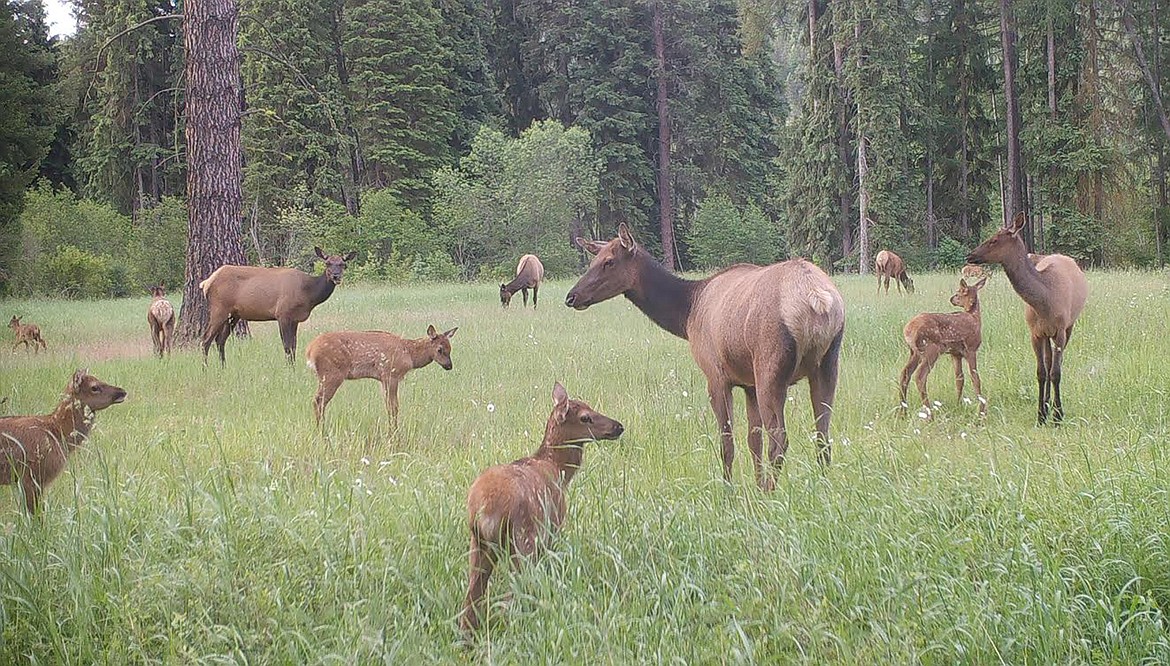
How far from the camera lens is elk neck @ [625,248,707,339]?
6219 mm

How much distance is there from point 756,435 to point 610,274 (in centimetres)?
172

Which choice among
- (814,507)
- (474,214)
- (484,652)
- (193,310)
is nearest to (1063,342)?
(814,507)

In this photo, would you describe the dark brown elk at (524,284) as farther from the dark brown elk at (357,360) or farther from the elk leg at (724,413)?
the elk leg at (724,413)

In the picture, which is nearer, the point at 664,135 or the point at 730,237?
the point at 730,237

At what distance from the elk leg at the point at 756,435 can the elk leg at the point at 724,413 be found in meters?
0.11

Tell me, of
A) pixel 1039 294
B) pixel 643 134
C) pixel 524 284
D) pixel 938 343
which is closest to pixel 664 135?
pixel 643 134

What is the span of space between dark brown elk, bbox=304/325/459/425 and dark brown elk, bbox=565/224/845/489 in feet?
7.58

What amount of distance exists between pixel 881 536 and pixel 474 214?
27058 mm

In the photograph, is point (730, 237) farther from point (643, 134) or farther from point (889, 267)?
point (643, 134)

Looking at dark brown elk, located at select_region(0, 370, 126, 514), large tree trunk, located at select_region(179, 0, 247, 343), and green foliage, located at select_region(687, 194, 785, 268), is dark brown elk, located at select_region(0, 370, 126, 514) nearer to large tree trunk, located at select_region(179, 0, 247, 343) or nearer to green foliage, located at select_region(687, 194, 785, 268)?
large tree trunk, located at select_region(179, 0, 247, 343)

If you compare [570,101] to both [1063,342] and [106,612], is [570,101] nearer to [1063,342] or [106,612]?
[1063,342]

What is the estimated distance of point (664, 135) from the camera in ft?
92.5

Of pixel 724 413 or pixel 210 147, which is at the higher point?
pixel 210 147

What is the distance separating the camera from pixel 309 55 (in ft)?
105
